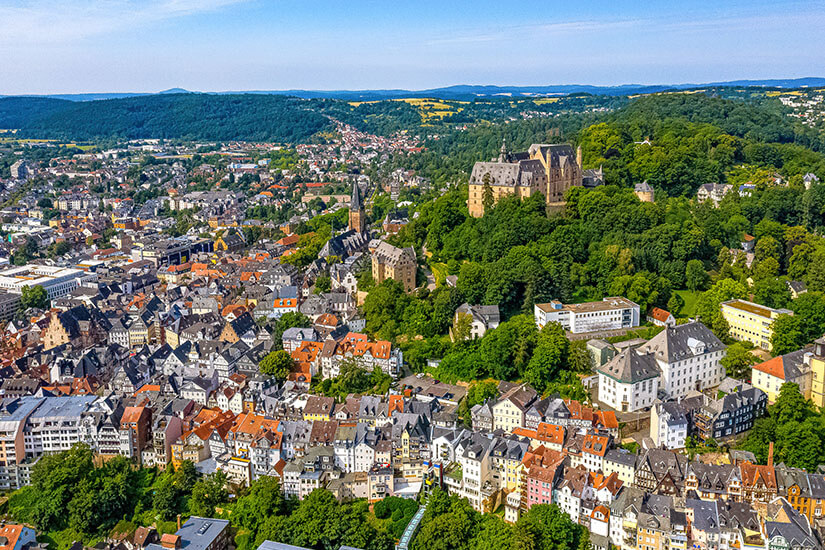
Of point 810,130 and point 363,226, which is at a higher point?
point 810,130

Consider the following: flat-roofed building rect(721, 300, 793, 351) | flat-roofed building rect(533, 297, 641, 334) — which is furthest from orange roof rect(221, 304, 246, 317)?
flat-roofed building rect(721, 300, 793, 351)

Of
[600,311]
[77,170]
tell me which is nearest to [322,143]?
[77,170]

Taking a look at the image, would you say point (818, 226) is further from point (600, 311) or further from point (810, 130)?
point (810, 130)

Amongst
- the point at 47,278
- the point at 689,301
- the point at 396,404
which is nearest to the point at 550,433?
the point at 396,404

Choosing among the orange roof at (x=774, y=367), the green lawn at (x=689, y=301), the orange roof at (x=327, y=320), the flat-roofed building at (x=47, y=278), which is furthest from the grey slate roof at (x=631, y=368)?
the flat-roofed building at (x=47, y=278)

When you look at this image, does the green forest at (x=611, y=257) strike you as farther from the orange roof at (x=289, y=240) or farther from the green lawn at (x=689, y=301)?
the orange roof at (x=289, y=240)

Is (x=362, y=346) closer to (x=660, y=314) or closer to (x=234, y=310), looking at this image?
(x=234, y=310)
